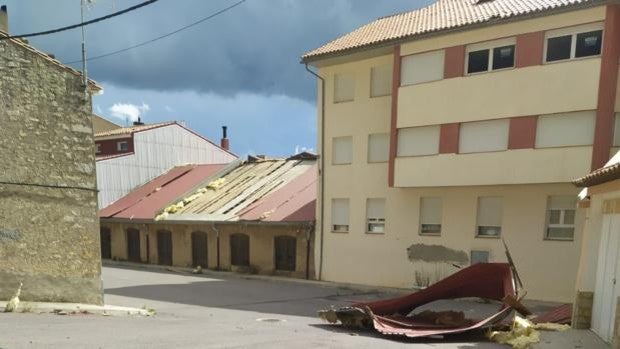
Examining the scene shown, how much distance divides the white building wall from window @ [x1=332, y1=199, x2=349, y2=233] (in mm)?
16172

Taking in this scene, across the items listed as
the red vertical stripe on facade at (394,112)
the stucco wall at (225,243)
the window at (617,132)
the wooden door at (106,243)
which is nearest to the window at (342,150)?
the red vertical stripe on facade at (394,112)

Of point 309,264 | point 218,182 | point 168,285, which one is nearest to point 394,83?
point 309,264

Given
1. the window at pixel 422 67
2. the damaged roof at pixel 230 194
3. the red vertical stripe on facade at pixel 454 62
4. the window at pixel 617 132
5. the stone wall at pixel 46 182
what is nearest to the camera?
the stone wall at pixel 46 182

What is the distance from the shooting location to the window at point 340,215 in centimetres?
2034

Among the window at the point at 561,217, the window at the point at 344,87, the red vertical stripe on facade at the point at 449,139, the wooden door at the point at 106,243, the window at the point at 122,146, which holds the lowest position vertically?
the wooden door at the point at 106,243

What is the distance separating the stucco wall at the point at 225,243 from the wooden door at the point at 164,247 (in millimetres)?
214

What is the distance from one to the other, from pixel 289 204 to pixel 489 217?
9.58 meters

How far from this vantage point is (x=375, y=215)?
63.9ft

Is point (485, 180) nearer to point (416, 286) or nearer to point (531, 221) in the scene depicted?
point (531, 221)

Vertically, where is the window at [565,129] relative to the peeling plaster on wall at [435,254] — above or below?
above

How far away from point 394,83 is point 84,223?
1170cm

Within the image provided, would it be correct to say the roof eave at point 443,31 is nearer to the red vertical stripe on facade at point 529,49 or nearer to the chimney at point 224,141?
the red vertical stripe on facade at point 529,49

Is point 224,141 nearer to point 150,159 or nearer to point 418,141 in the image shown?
point 150,159

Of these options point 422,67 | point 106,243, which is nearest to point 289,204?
point 422,67
